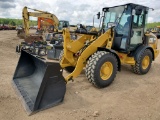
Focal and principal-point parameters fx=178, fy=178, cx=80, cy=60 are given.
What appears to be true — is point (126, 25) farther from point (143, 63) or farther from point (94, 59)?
point (94, 59)

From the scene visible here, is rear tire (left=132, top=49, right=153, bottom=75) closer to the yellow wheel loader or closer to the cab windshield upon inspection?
the yellow wheel loader

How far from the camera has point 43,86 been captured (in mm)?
3379

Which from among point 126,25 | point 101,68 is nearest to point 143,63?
point 126,25

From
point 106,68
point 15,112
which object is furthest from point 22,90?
point 106,68

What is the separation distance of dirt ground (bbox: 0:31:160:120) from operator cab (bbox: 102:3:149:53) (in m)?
1.15

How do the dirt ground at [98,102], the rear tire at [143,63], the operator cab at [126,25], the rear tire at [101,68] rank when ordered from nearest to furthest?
the dirt ground at [98,102] → the rear tire at [101,68] → the operator cab at [126,25] → the rear tire at [143,63]

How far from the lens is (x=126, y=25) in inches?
217

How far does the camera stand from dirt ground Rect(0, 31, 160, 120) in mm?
3344

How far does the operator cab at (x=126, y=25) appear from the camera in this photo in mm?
5461

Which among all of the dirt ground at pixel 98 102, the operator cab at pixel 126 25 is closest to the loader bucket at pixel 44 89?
the dirt ground at pixel 98 102

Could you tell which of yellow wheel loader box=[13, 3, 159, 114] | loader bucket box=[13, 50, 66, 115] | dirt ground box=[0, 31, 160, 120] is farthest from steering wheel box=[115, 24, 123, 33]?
loader bucket box=[13, 50, 66, 115]

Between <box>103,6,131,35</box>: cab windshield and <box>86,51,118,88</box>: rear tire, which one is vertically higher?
<box>103,6,131,35</box>: cab windshield

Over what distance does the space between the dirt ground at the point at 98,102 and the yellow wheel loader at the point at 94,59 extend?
0.59 ft

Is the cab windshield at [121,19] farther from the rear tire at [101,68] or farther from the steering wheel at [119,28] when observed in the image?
the rear tire at [101,68]
